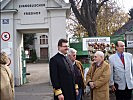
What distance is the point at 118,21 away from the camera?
125 ft

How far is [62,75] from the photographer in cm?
545

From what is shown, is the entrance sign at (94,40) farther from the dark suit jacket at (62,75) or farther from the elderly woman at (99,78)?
the dark suit jacket at (62,75)

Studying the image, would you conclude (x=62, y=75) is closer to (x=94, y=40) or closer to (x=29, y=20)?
(x=94, y=40)

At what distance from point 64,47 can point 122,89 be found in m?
2.25

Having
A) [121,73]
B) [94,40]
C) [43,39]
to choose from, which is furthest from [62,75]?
[43,39]

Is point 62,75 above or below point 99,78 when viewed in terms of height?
above

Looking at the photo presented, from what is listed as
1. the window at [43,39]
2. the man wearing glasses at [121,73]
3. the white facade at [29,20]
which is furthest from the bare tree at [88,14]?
the window at [43,39]

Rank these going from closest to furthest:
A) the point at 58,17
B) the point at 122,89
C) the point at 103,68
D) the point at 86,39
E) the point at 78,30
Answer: the point at 103,68 < the point at 122,89 < the point at 86,39 < the point at 58,17 < the point at 78,30

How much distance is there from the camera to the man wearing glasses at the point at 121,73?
6918mm

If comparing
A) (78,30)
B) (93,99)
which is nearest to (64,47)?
(93,99)

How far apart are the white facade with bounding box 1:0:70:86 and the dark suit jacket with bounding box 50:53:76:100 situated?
9176mm

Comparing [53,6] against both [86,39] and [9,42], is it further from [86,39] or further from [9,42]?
[86,39]

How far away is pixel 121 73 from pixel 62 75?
6.82 feet

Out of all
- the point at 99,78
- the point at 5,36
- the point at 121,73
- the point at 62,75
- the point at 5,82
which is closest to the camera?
the point at 5,82
